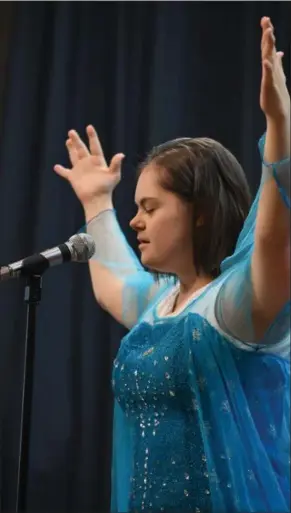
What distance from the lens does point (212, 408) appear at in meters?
1.09

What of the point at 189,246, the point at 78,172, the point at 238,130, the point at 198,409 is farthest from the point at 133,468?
the point at 238,130

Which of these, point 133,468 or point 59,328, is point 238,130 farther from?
point 133,468

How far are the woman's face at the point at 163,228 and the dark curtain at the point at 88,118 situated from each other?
2.33 feet

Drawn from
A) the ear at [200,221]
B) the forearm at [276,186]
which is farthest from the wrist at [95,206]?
the forearm at [276,186]

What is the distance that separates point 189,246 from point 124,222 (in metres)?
0.77

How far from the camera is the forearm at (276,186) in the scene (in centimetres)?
89

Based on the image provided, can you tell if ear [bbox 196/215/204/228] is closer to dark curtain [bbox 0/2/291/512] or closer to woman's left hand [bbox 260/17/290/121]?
woman's left hand [bbox 260/17/290/121]

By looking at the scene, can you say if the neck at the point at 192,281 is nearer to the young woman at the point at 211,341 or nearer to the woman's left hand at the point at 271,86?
the young woman at the point at 211,341

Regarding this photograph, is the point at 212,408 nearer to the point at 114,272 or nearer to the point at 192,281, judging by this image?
the point at 192,281

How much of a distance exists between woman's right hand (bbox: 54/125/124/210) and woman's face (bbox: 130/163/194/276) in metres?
0.36

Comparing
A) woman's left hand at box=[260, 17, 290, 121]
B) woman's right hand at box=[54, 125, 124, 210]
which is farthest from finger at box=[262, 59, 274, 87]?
woman's right hand at box=[54, 125, 124, 210]

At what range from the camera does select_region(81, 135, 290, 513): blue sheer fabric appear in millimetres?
1042

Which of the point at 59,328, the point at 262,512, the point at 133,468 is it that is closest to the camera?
the point at 262,512

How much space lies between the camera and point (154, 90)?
200 cm
